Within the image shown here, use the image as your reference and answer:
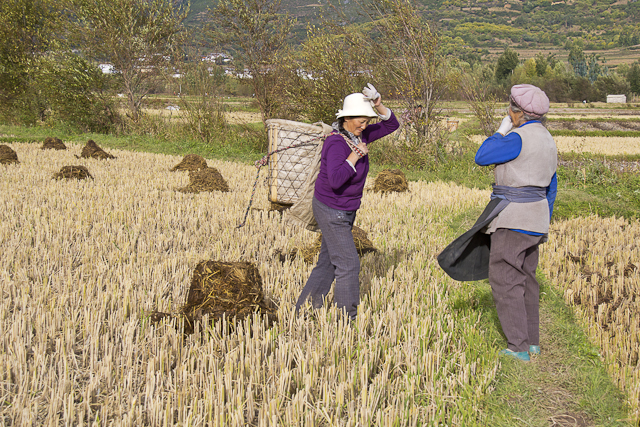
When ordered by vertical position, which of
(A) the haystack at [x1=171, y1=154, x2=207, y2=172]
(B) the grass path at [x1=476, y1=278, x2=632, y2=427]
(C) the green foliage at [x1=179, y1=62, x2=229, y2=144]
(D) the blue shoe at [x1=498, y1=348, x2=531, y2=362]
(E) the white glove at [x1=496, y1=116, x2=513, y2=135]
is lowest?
(B) the grass path at [x1=476, y1=278, x2=632, y2=427]

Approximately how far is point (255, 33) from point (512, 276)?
56.8 feet

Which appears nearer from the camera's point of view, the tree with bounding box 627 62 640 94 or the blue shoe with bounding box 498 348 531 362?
the blue shoe with bounding box 498 348 531 362

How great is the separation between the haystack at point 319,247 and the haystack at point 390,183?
4246 mm

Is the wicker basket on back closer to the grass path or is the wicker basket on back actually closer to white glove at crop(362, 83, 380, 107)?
white glove at crop(362, 83, 380, 107)

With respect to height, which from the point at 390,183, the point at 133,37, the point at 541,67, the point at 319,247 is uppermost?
the point at 541,67

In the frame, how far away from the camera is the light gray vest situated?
322 cm

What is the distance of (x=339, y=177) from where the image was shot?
330cm

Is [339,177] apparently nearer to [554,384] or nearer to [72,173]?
[554,384]

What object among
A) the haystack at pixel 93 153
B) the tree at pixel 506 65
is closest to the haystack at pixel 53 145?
the haystack at pixel 93 153

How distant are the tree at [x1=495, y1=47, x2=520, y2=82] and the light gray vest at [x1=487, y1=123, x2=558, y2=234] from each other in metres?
100

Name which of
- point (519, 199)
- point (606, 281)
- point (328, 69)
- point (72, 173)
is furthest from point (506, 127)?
point (328, 69)

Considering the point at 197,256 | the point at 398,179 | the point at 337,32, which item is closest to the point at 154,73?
the point at 337,32

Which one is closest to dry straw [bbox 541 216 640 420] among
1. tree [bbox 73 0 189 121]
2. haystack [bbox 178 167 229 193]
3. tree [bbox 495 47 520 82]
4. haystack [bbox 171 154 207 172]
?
haystack [bbox 178 167 229 193]

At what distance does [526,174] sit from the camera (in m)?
3.26
